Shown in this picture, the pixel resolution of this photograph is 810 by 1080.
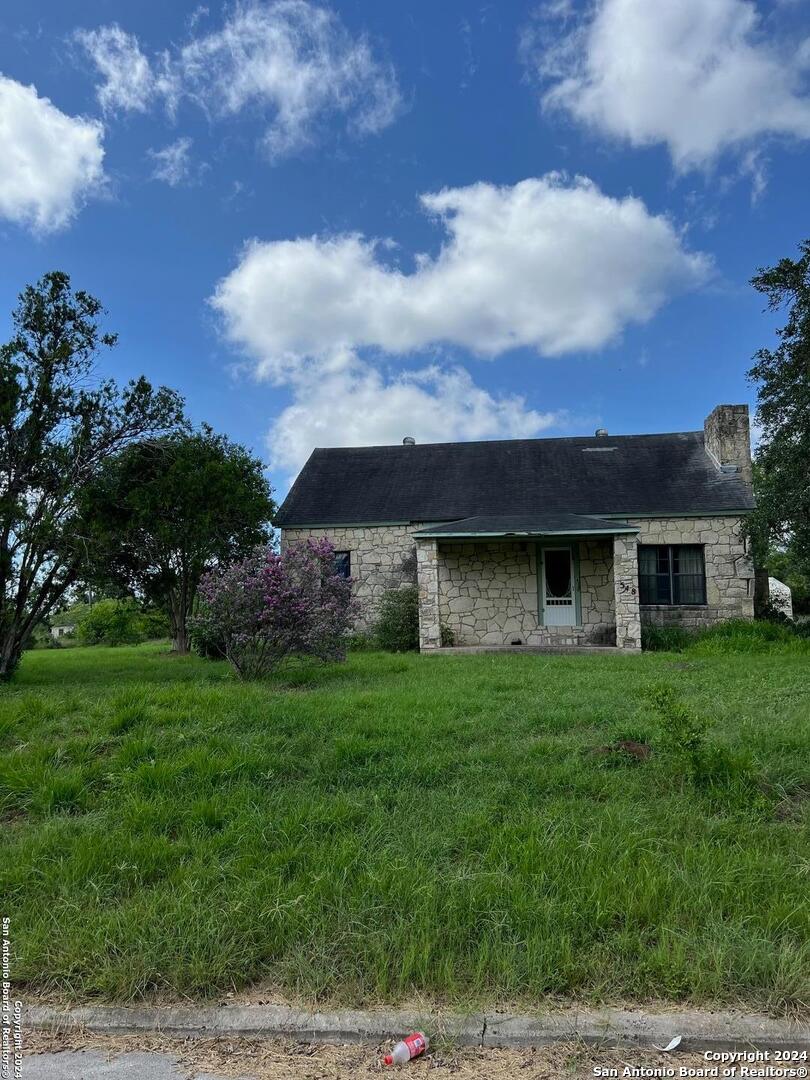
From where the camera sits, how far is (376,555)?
16.5m

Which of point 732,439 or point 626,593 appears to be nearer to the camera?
point 626,593

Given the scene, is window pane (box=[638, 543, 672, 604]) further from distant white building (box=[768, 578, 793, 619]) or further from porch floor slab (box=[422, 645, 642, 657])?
distant white building (box=[768, 578, 793, 619])

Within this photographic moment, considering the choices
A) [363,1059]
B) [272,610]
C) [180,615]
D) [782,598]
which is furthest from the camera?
[782,598]

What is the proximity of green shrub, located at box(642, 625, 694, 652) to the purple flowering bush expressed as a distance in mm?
8102

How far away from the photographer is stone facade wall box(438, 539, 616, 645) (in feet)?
49.2

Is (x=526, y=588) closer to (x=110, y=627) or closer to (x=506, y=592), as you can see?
(x=506, y=592)

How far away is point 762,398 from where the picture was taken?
1184cm

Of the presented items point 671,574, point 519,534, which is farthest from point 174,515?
point 671,574

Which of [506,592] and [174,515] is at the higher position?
[174,515]

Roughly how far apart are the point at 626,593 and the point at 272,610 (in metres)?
8.25

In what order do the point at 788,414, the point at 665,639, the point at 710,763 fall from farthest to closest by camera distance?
the point at 665,639, the point at 788,414, the point at 710,763

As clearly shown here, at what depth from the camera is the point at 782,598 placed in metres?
17.3

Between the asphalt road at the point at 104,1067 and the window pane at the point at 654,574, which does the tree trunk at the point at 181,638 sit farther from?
the asphalt road at the point at 104,1067

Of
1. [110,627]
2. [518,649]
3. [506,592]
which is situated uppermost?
[506,592]
